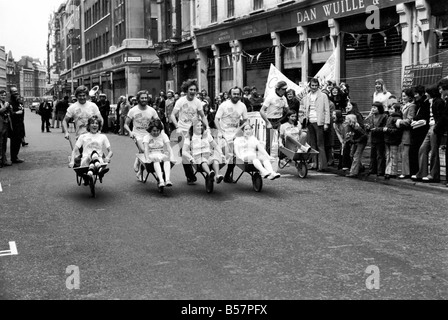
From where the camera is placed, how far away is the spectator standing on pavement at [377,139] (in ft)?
45.2

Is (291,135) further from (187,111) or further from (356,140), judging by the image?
(187,111)

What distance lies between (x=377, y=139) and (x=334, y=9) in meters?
10.1

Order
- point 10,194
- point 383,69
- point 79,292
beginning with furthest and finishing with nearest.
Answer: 1. point 383,69
2. point 10,194
3. point 79,292

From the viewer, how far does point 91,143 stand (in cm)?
1207

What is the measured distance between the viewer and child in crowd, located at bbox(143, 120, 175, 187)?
1199 cm

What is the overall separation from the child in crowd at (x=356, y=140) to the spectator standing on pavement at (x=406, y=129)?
104 cm

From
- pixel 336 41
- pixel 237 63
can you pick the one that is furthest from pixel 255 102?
pixel 237 63

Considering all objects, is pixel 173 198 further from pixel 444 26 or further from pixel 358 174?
pixel 444 26

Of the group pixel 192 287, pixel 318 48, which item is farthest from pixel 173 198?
pixel 318 48

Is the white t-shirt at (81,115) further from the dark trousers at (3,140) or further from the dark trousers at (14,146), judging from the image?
the dark trousers at (14,146)

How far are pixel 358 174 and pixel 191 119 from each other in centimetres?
352

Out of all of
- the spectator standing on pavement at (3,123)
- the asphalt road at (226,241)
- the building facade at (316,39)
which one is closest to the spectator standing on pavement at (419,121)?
the asphalt road at (226,241)

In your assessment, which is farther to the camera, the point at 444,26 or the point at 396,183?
the point at 444,26
